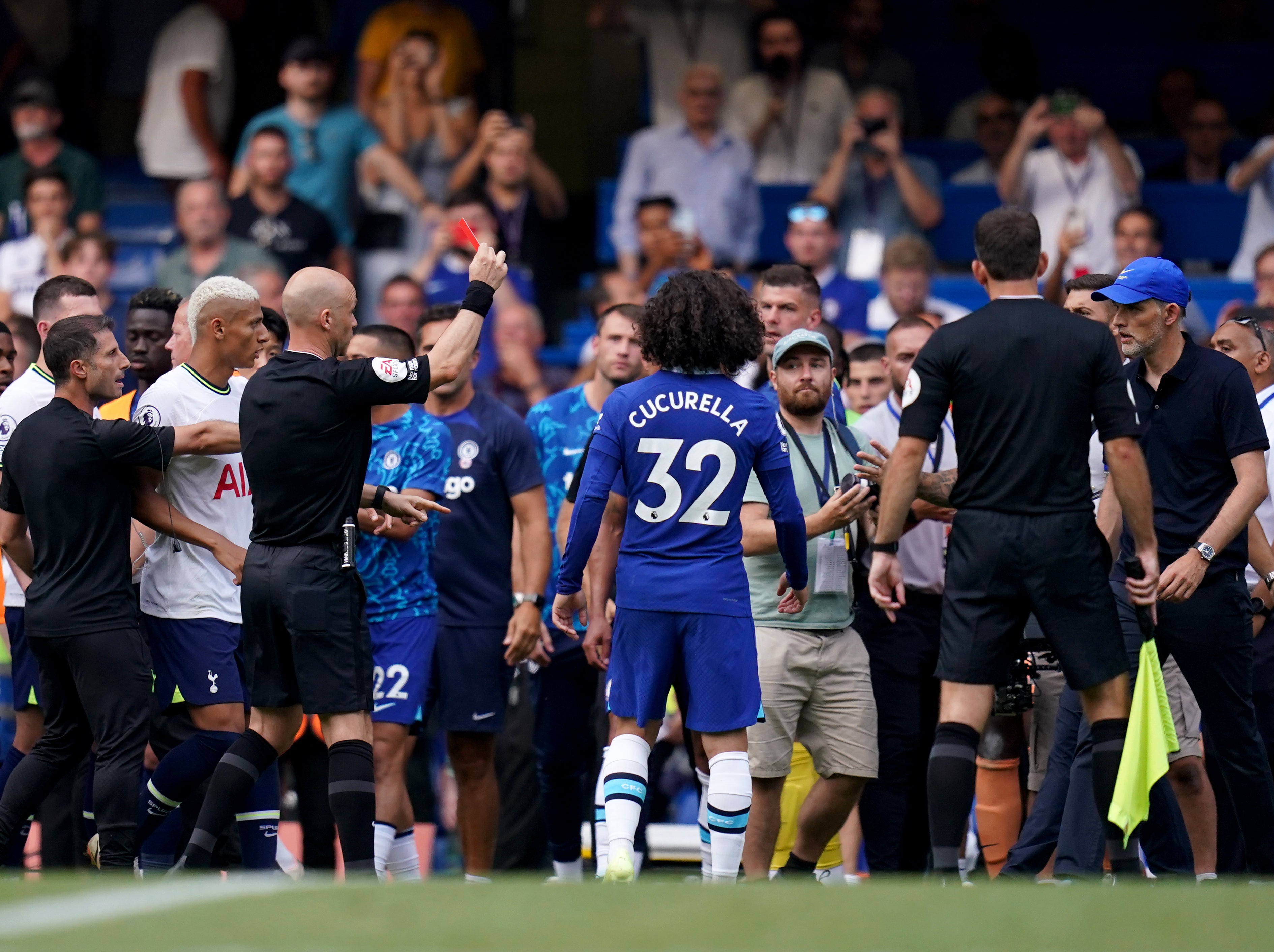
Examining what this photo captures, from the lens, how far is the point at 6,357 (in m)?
7.30

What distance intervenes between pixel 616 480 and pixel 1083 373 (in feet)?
5.18

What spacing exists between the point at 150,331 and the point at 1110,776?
412 cm

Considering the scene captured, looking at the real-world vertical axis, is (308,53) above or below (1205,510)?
above

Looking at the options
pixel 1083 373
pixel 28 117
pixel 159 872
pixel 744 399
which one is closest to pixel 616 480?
pixel 744 399

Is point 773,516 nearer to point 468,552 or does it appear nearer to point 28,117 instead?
point 468,552

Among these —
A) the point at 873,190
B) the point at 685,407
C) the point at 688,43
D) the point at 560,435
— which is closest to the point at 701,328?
the point at 685,407

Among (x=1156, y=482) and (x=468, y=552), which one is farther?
Answer: (x=468, y=552)

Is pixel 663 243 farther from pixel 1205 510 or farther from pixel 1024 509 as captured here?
pixel 1024 509

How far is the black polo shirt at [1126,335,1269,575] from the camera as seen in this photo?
5.93 meters

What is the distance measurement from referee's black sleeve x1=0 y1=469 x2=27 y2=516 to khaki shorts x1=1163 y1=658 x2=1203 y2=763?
4.14 m

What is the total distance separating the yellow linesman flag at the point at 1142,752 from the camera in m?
5.38

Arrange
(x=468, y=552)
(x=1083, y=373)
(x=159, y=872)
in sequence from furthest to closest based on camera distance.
A: (x=468, y=552), (x=159, y=872), (x=1083, y=373)

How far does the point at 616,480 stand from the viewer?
233 inches

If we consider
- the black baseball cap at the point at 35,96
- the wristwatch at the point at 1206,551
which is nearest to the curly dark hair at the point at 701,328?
the wristwatch at the point at 1206,551
